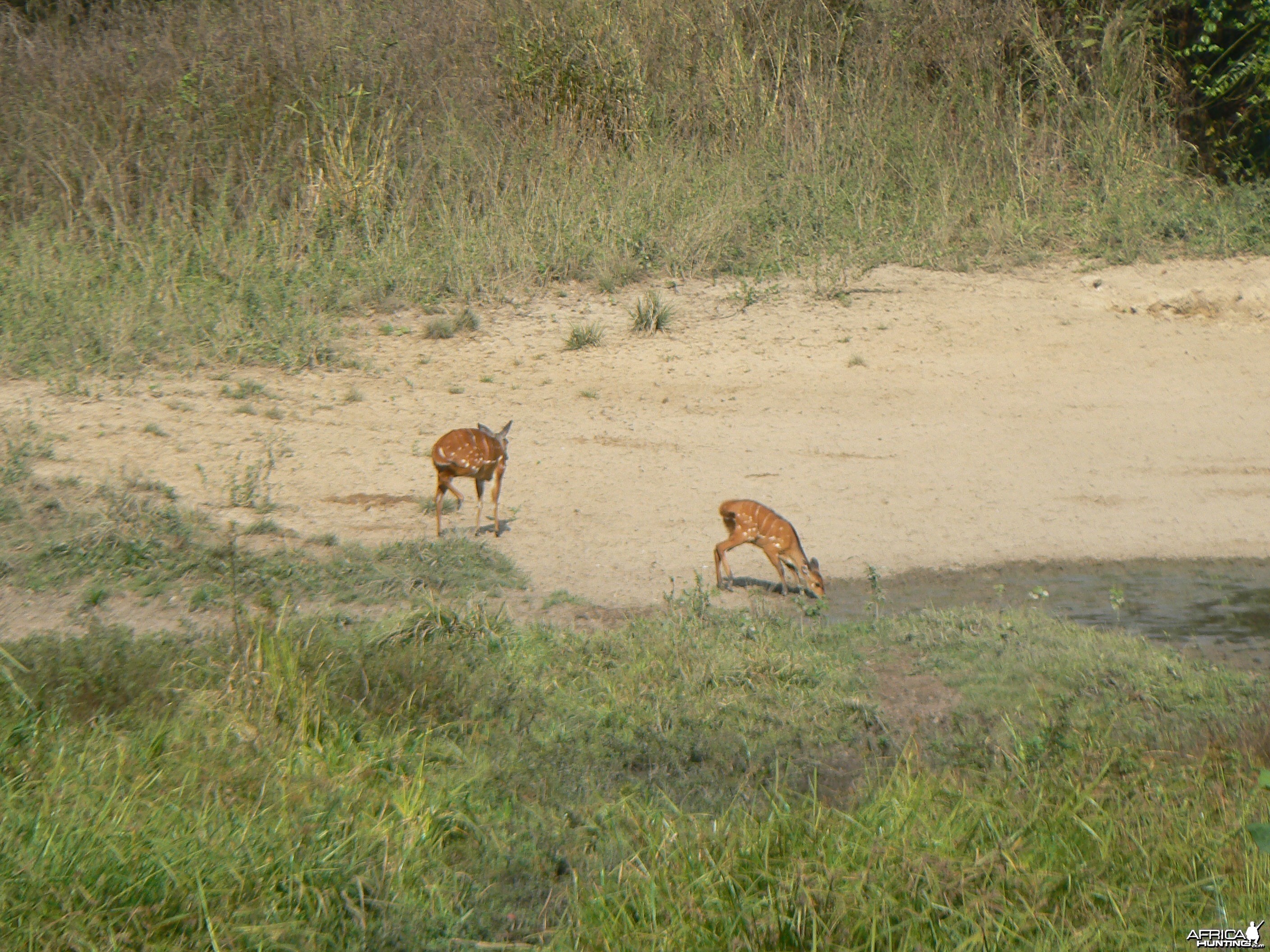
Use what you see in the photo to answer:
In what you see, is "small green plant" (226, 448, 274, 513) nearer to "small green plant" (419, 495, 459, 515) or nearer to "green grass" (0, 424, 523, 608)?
"green grass" (0, 424, 523, 608)

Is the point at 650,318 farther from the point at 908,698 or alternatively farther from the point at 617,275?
the point at 908,698

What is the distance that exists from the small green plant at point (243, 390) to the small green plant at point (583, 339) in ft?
8.72

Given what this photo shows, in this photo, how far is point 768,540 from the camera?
6.82 metres

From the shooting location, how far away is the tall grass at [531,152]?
11523mm

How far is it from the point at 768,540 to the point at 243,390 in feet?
15.1

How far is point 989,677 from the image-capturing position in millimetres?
5410

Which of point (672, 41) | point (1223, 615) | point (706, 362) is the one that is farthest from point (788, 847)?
point (672, 41)

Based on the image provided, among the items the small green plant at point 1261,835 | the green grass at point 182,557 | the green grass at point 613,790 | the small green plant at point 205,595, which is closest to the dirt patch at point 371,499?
the green grass at point 182,557

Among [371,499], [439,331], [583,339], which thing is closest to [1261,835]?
[371,499]

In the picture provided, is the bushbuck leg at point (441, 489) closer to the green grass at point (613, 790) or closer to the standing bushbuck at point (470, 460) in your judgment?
the standing bushbuck at point (470, 460)

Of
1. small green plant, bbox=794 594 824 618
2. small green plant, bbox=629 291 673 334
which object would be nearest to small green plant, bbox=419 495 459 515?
small green plant, bbox=794 594 824 618

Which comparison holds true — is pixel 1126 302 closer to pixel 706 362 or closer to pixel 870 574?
pixel 706 362

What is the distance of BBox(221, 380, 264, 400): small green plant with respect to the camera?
934 cm

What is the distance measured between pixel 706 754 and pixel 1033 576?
3153 millimetres
